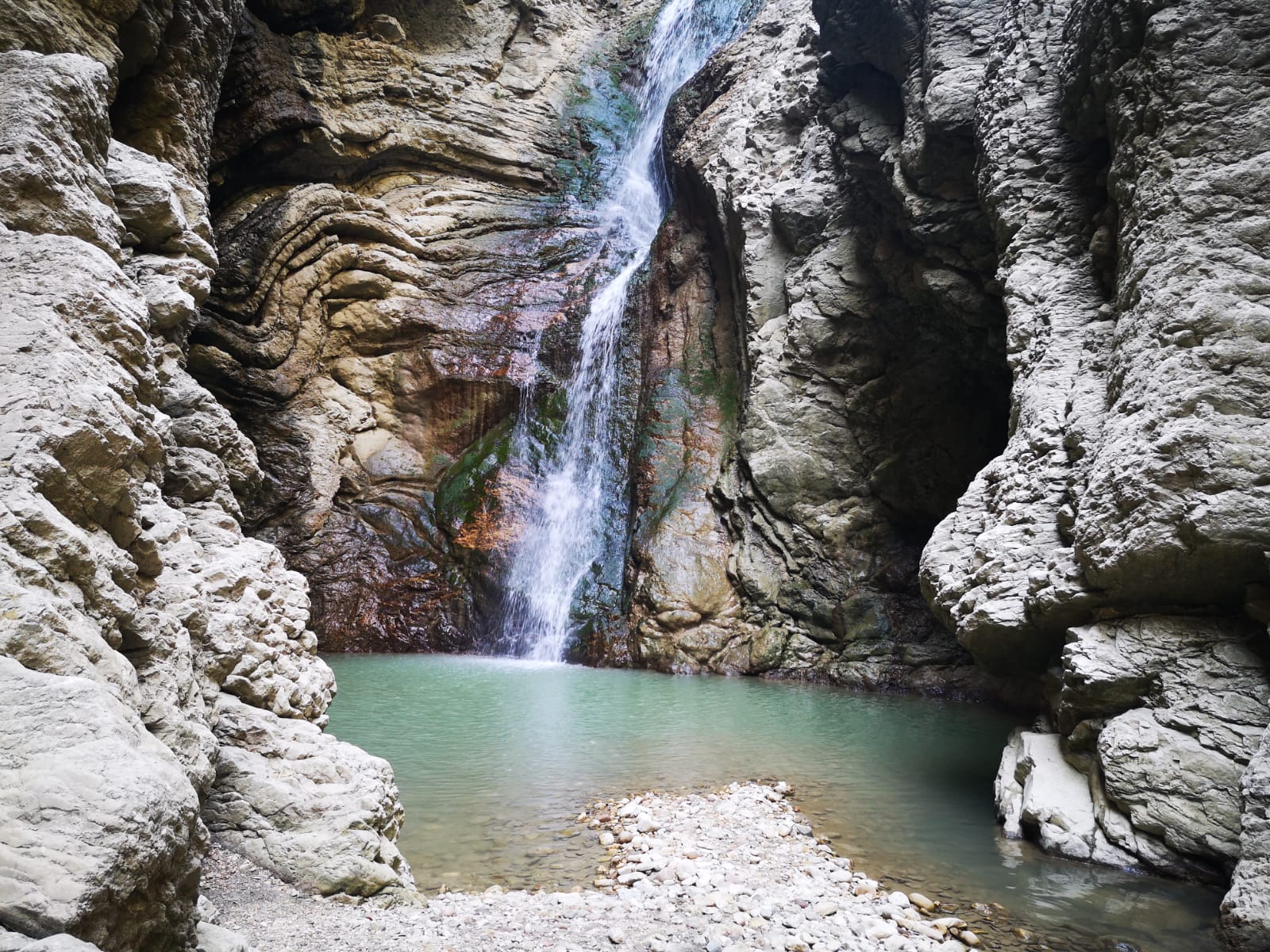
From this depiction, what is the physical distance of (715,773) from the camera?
268 inches

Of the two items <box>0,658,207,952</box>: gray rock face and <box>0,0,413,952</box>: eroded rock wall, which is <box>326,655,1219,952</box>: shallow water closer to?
<box>0,0,413,952</box>: eroded rock wall

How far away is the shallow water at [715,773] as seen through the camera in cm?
439

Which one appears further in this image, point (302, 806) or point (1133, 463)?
point (1133, 463)

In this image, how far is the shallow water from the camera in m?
4.39

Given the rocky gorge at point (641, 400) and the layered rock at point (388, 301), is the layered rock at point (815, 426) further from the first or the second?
the layered rock at point (388, 301)

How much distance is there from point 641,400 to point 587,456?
1.62 metres

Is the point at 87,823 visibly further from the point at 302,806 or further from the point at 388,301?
the point at 388,301

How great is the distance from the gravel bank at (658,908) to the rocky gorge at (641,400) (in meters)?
0.30

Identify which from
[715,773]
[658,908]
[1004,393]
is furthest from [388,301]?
[658,908]

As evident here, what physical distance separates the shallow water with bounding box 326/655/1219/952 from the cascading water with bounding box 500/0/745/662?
229 cm

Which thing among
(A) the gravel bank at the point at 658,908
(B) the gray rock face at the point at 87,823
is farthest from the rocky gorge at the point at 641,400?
(A) the gravel bank at the point at 658,908

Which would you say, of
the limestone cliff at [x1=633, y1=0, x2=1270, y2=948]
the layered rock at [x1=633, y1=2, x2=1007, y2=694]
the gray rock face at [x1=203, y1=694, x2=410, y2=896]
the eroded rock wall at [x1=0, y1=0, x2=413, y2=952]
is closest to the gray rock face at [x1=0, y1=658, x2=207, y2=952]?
the eroded rock wall at [x1=0, y1=0, x2=413, y2=952]

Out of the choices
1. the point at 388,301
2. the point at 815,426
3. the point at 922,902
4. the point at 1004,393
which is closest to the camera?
the point at 922,902

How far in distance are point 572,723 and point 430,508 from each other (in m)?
8.17
